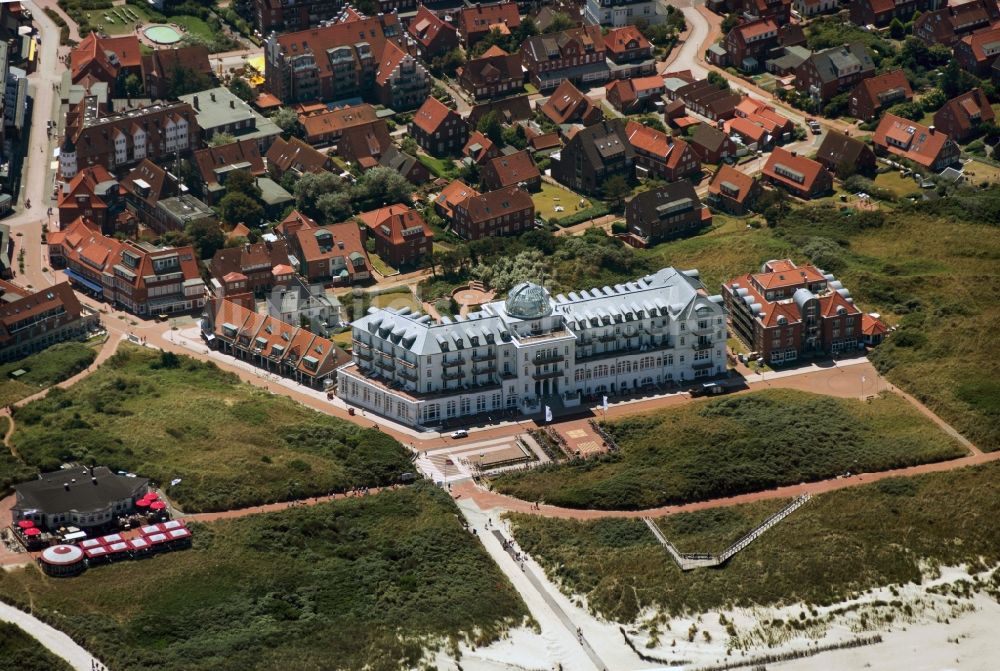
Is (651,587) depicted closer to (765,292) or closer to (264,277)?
(765,292)

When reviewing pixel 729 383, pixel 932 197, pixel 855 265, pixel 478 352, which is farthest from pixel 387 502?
pixel 932 197

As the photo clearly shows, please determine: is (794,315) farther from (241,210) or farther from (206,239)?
(241,210)

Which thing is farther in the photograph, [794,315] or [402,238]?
[402,238]

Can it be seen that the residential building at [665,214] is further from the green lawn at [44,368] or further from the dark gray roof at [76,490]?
the dark gray roof at [76,490]

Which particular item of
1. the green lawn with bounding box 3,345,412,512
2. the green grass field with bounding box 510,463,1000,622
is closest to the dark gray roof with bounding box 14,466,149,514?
the green lawn with bounding box 3,345,412,512

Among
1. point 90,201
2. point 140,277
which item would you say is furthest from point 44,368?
point 90,201

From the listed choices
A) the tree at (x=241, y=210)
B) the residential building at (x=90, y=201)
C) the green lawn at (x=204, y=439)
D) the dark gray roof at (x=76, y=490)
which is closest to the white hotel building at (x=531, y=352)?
the green lawn at (x=204, y=439)
